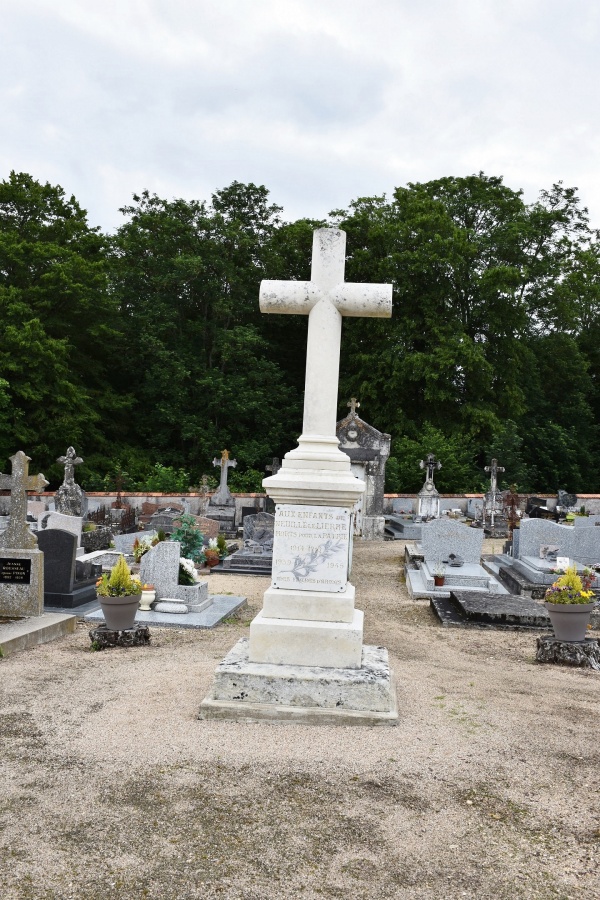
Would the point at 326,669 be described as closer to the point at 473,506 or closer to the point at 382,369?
the point at 473,506

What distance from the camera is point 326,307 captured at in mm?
5688

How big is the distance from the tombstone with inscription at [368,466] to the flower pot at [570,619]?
12.7 metres

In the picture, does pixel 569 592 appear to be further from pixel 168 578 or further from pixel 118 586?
pixel 168 578

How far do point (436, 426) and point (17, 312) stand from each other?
52.6 ft

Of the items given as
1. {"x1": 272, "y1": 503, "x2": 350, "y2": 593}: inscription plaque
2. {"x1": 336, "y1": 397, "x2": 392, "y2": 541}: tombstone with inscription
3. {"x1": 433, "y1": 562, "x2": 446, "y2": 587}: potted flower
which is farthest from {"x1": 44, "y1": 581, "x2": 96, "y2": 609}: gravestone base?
{"x1": 336, "y1": 397, "x2": 392, "y2": 541}: tombstone with inscription

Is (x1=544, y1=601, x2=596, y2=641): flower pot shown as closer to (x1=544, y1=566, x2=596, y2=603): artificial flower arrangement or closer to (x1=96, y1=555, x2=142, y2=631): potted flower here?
(x1=544, y1=566, x2=596, y2=603): artificial flower arrangement

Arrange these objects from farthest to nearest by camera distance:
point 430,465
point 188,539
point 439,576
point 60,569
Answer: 1. point 430,465
2. point 439,576
3. point 188,539
4. point 60,569

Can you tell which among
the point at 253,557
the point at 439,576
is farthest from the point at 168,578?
the point at 439,576

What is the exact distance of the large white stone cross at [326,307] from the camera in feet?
18.5

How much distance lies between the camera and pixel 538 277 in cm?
3061

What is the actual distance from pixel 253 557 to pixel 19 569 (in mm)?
5824

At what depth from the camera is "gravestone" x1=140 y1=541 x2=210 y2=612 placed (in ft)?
31.0

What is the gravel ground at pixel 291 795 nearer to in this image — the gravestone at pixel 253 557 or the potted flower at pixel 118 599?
the potted flower at pixel 118 599

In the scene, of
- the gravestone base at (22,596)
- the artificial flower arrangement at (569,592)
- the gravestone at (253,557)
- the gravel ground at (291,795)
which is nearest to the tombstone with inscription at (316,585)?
the gravel ground at (291,795)
